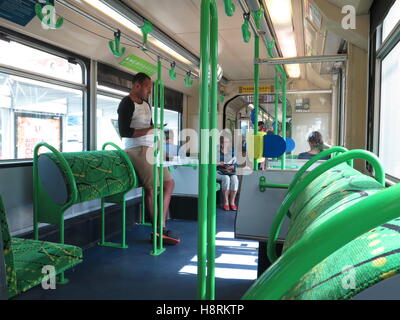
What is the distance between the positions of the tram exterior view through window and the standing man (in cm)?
2

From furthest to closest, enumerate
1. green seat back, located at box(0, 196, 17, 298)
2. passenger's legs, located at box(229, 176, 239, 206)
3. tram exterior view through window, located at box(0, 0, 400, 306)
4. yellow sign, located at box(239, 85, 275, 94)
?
yellow sign, located at box(239, 85, 275, 94) < passenger's legs, located at box(229, 176, 239, 206) < green seat back, located at box(0, 196, 17, 298) < tram exterior view through window, located at box(0, 0, 400, 306)

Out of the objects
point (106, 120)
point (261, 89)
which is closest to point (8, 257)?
point (106, 120)

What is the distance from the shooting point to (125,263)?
3.14m

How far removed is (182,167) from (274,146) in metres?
3.06

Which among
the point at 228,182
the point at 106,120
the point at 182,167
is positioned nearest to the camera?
the point at 106,120

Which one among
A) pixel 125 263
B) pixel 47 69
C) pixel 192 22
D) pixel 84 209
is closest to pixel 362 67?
pixel 192 22

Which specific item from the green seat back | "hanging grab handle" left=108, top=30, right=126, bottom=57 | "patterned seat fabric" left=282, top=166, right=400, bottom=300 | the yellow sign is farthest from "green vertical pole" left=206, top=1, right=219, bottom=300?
the yellow sign

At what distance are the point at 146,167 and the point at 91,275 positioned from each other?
134cm

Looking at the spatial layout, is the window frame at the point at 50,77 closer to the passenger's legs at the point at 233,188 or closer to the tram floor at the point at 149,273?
the tram floor at the point at 149,273

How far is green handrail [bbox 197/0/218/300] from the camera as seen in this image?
1119 millimetres

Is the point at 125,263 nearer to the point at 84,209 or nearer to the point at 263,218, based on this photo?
the point at 84,209

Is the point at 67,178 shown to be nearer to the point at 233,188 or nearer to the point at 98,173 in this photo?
the point at 98,173

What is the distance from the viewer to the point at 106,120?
4.39 m

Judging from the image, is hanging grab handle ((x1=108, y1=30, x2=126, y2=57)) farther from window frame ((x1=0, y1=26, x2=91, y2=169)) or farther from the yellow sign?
the yellow sign
